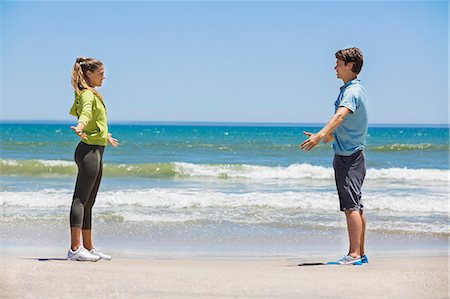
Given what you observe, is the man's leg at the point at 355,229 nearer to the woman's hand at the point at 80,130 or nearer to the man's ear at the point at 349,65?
→ the man's ear at the point at 349,65

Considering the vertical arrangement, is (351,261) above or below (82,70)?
below

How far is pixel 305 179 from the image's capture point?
16047 millimetres

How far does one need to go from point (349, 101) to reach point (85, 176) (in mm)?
1978

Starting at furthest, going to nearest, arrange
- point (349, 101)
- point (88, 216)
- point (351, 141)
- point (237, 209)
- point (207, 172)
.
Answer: point (207, 172), point (237, 209), point (88, 216), point (351, 141), point (349, 101)

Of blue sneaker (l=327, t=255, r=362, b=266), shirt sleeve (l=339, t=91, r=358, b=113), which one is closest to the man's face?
shirt sleeve (l=339, t=91, r=358, b=113)

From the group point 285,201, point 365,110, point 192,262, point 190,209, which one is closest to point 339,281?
point 365,110

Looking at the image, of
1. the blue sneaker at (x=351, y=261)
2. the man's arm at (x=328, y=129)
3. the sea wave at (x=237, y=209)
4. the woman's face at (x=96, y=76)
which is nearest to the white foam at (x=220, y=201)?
the sea wave at (x=237, y=209)

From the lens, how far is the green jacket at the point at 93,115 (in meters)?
4.74

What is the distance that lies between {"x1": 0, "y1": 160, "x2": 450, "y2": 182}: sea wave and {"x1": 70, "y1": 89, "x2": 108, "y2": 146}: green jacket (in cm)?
1161

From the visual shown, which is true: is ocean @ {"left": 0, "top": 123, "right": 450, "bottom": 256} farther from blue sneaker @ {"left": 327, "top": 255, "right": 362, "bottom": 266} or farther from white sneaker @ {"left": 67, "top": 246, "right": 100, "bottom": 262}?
blue sneaker @ {"left": 327, "top": 255, "right": 362, "bottom": 266}

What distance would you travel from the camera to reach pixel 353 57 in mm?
4727

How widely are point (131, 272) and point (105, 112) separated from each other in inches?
49.5

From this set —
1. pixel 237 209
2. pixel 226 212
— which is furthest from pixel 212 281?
pixel 237 209

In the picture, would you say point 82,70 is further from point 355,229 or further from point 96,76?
point 355,229
